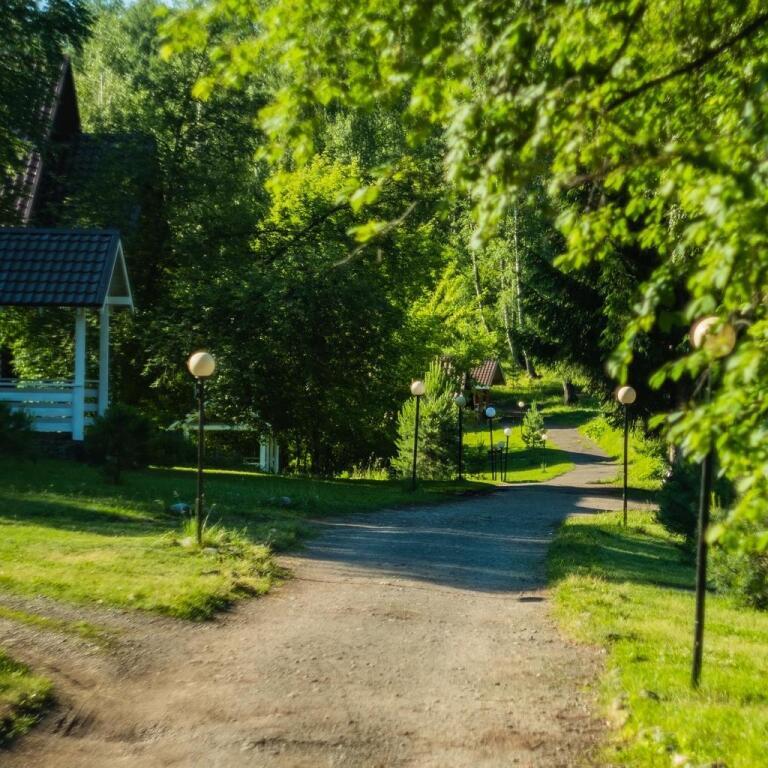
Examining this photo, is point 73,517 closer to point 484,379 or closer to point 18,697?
point 18,697

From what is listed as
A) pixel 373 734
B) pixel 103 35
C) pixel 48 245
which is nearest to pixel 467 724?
pixel 373 734

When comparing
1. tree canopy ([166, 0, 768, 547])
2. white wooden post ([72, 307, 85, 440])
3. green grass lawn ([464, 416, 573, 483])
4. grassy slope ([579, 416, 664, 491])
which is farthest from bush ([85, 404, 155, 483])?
green grass lawn ([464, 416, 573, 483])

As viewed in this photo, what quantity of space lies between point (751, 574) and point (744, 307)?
296 inches

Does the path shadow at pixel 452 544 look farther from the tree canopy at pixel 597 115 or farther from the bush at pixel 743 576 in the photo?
the tree canopy at pixel 597 115

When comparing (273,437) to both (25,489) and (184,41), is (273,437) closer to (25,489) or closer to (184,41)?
(25,489)

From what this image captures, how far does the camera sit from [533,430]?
49.3 metres

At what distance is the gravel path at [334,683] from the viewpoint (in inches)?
214

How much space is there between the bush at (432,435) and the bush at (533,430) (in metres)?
17.9

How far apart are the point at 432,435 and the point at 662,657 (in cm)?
2339

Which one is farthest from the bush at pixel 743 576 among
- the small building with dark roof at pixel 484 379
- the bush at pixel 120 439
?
the small building with dark roof at pixel 484 379

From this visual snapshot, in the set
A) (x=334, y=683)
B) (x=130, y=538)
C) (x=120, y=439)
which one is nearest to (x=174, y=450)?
(x=120, y=439)

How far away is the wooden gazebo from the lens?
19734 millimetres

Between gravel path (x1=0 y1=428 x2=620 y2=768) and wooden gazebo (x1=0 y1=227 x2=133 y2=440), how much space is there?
10709 millimetres

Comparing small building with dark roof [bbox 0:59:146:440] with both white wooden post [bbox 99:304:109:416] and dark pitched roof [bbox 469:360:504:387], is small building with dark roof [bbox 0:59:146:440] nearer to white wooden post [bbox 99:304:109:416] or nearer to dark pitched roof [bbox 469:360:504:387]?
white wooden post [bbox 99:304:109:416]
